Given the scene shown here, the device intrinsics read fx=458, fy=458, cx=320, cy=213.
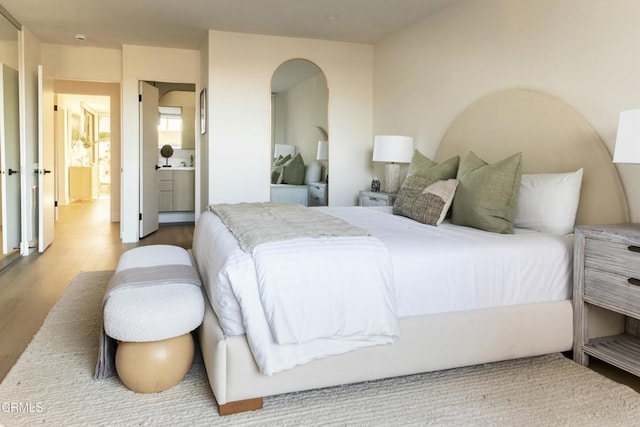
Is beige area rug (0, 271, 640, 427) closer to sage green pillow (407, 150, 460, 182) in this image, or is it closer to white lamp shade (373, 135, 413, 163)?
sage green pillow (407, 150, 460, 182)

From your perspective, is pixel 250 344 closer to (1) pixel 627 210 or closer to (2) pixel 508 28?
(1) pixel 627 210

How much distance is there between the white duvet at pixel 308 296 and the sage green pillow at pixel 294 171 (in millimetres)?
3430

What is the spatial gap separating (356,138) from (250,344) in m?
4.12

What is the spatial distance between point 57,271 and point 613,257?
4325 millimetres

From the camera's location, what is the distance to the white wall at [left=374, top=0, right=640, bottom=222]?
254 centimetres

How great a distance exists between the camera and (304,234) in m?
2.08

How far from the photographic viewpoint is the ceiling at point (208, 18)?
13.6 feet

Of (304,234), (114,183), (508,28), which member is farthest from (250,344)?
(114,183)

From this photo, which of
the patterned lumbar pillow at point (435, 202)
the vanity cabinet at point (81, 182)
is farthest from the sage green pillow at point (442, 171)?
the vanity cabinet at point (81, 182)

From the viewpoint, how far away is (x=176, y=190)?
763 centimetres

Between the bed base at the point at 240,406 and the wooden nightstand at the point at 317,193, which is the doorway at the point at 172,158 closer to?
the wooden nightstand at the point at 317,193

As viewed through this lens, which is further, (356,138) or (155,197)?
(155,197)

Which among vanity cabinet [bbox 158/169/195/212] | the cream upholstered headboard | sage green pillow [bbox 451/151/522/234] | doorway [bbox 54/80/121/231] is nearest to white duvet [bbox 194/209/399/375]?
Answer: sage green pillow [bbox 451/151/522/234]

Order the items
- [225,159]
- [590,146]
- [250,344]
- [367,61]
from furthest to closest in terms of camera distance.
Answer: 1. [367,61]
2. [225,159]
3. [590,146]
4. [250,344]
